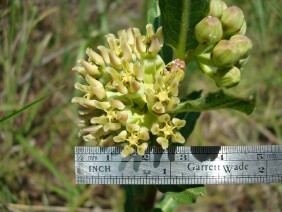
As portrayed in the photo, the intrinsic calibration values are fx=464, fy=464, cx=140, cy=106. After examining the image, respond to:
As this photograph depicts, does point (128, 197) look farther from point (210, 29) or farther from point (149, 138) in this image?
point (210, 29)

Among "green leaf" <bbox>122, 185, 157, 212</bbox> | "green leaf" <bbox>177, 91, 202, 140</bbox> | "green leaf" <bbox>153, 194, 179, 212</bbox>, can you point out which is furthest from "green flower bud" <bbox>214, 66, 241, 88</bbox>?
"green leaf" <bbox>153, 194, 179, 212</bbox>

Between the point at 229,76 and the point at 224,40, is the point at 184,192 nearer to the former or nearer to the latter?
the point at 229,76

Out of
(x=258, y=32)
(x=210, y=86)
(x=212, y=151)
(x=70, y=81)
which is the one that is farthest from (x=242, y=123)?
(x=212, y=151)

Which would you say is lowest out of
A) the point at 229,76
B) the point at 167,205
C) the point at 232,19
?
the point at 167,205

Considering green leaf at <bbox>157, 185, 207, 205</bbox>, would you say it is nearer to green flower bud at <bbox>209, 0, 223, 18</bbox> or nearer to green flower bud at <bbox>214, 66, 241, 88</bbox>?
green flower bud at <bbox>214, 66, 241, 88</bbox>

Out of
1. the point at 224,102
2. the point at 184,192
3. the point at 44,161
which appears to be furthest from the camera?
the point at 44,161

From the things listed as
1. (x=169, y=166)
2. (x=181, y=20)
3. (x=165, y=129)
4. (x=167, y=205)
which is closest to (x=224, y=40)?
(x=181, y=20)
